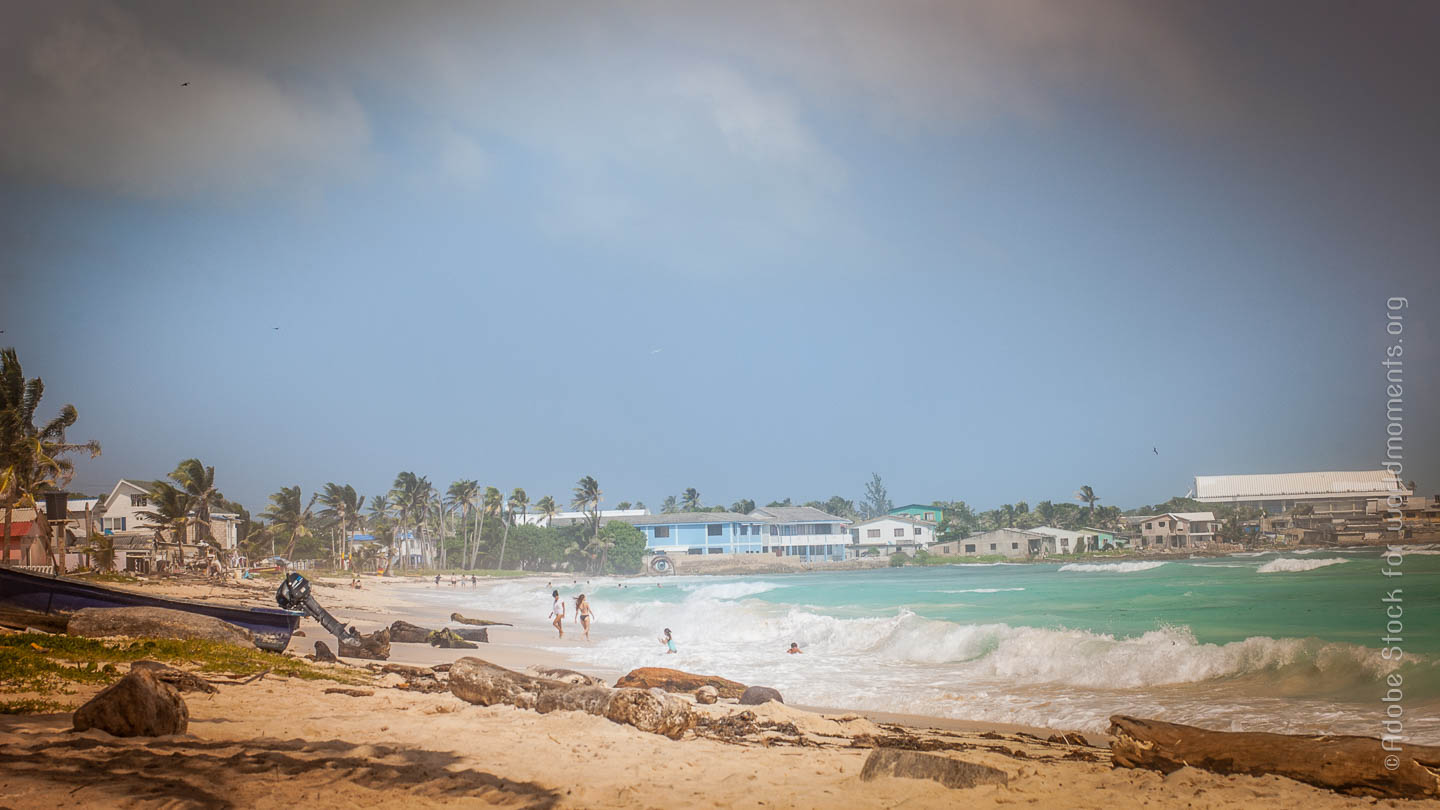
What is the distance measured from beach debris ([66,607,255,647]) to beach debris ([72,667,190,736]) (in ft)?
21.7

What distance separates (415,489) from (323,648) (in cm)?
8142

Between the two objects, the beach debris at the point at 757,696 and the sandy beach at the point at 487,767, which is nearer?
the sandy beach at the point at 487,767

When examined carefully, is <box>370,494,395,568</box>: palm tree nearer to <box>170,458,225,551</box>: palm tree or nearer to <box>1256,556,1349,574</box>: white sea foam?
<box>170,458,225,551</box>: palm tree

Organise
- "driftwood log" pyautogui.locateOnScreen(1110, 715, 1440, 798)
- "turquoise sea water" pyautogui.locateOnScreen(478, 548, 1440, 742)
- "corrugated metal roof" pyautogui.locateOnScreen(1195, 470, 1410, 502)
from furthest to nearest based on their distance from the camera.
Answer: "corrugated metal roof" pyautogui.locateOnScreen(1195, 470, 1410, 502), "turquoise sea water" pyautogui.locateOnScreen(478, 548, 1440, 742), "driftwood log" pyautogui.locateOnScreen(1110, 715, 1440, 798)

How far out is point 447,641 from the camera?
18703 millimetres

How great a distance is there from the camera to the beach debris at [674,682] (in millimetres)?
12477

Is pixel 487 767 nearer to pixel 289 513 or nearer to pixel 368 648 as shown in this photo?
pixel 368 648

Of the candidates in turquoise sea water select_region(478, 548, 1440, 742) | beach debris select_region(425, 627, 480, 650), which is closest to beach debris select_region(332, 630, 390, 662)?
beach debris select_region(425, 627, 480, 650)

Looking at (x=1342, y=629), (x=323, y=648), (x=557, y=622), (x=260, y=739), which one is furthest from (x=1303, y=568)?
(x=260, y=739)

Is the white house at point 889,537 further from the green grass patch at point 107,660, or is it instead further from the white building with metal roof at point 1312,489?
the green grass patch at point 107,660

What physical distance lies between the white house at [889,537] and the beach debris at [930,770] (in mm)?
92958

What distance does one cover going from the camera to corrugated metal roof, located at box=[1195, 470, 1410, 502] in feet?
117

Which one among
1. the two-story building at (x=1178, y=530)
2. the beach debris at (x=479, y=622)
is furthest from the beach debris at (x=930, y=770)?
the two-story building at (x=1178, y=530)

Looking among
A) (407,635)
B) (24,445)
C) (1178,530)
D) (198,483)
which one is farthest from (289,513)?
(1178,530)
